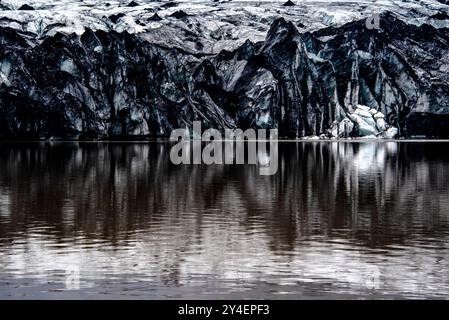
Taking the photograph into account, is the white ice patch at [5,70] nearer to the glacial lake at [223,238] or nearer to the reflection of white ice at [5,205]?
the glacial lake at [223,238]

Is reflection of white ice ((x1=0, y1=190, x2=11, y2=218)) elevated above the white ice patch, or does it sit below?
below

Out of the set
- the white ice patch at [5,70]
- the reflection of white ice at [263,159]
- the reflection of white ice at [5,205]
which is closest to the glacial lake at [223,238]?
the reflection of white ice at [5,205]

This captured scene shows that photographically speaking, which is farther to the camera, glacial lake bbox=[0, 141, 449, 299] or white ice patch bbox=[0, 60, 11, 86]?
white ice patch bbox=[0, 60, 11, 86]

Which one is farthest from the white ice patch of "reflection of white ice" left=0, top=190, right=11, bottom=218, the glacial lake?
"reflection of white ice" left=0, top=190, right=11, bottom=218

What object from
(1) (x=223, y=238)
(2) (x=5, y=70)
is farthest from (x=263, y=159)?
(2) (x=5, y=70)

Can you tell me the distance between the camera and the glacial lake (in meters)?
24.8

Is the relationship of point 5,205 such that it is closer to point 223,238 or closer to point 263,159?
point 223,238

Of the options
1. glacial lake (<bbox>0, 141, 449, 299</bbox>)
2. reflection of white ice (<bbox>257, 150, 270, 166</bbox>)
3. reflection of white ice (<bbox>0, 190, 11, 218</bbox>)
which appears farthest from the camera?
reflection of white ice (<bbox>257, 150, 270, 166</bbox>)

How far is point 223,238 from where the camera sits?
3422cm

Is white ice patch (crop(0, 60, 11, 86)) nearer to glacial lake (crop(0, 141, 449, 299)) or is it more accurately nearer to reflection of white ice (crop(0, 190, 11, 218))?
glacial lake (crop(0, 141, 449, 299))

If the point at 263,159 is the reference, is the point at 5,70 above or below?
above

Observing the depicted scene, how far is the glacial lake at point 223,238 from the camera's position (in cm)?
2475

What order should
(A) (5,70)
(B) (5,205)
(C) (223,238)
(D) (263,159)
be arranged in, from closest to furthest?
(C) (223,238), (B) (5,205), (D) (263,159), (A) (5,70)
